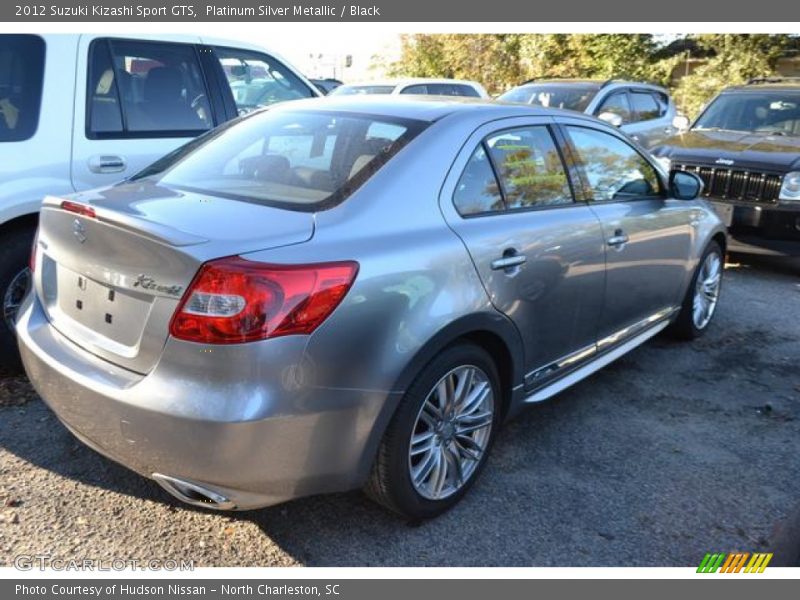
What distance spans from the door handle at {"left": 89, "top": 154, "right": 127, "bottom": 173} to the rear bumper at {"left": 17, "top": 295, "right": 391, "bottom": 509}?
187 cm

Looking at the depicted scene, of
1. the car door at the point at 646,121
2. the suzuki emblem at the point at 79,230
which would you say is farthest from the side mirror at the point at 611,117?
the suzuki emblem at the point at 79,230

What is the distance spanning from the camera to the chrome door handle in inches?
116

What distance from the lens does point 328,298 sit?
7.60 ft

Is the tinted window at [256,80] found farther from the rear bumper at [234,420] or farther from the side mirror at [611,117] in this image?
the side mirror at [611,117]

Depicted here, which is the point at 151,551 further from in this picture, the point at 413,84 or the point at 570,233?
the point at 413,84

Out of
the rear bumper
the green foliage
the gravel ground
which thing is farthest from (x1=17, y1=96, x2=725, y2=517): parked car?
the green foliage

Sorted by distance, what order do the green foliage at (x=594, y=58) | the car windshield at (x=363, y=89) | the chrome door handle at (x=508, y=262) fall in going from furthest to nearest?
1. the green foliage at (x=594, y=58)
2. the car windshield at (x=363, y=89)
3. the chrome door handle at (x=508, y=262)

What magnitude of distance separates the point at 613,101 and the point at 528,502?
8323mm

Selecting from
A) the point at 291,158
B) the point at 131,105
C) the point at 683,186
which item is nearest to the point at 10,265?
the point at 131,105

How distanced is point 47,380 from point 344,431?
1194 mm

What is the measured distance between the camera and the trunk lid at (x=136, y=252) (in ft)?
7.57

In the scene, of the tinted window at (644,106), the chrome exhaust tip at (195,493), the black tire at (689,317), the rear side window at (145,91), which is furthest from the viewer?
the tinted window at (644,106)

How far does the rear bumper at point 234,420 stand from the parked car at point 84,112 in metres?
1.65

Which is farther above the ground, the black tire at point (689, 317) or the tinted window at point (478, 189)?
the tinted window at point (478, 189)
